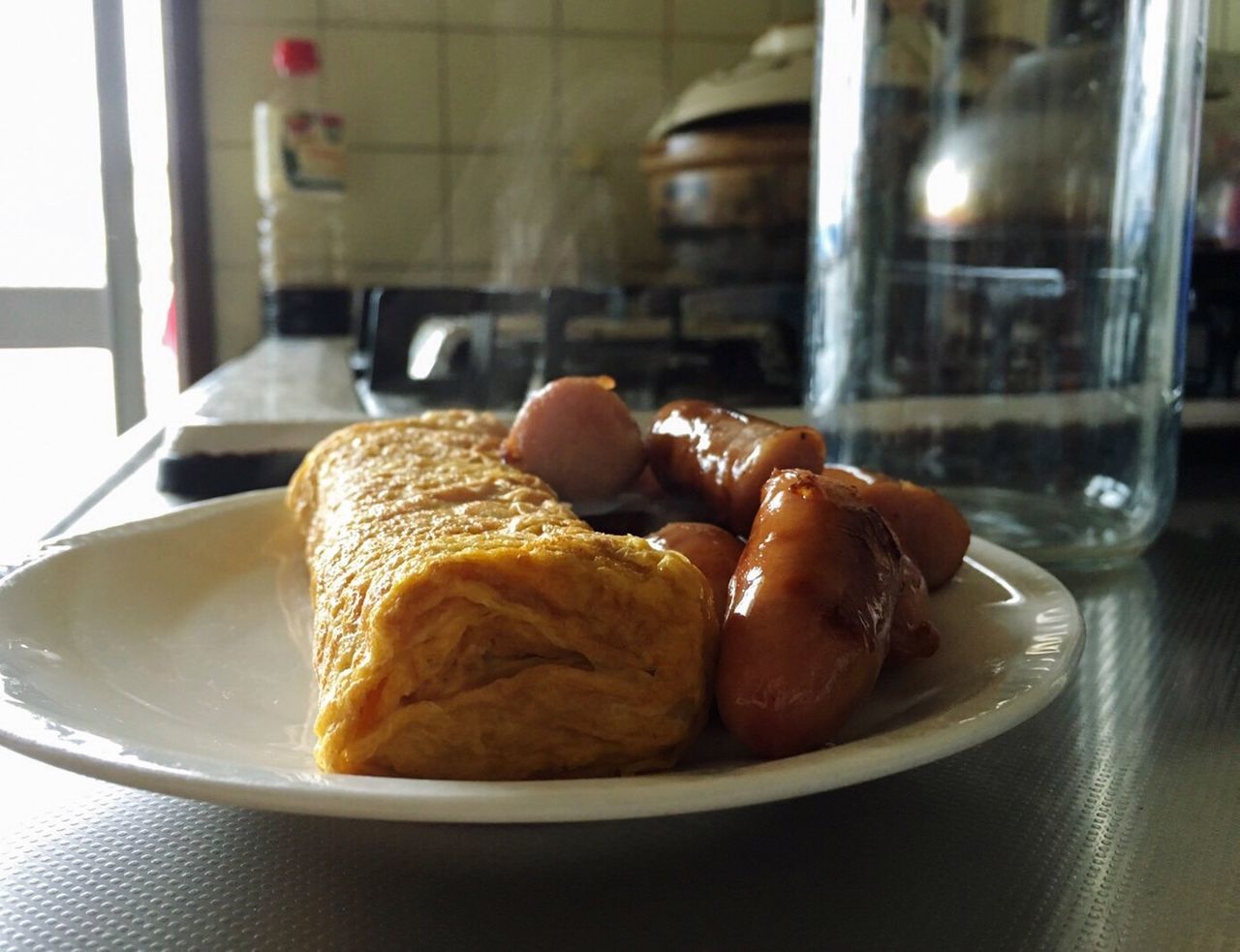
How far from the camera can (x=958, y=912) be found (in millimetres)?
357

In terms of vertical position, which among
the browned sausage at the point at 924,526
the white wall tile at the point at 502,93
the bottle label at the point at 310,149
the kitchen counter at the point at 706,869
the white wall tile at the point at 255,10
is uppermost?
the white wall tile at the point at 255,10

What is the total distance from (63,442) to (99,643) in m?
2.10

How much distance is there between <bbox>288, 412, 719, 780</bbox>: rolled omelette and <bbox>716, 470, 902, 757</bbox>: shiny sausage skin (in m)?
0.02

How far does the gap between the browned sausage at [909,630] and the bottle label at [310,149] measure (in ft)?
5.12

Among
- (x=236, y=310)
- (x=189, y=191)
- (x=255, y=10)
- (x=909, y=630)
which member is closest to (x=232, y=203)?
(x=189, y=191)

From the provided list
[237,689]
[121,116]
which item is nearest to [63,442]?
[121,116]

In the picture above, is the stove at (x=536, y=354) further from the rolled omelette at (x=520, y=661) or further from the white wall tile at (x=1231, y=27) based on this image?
the rolled omelette at (x=520, y=661)

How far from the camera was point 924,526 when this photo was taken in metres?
0.55

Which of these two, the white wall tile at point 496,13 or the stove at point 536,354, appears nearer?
the stove at point 536,354

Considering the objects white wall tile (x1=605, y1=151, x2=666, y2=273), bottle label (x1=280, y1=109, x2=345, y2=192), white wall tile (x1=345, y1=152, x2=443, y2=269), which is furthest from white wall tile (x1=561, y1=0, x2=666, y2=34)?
bottle label (x1=280, y1=109, x2=345, y2=192)

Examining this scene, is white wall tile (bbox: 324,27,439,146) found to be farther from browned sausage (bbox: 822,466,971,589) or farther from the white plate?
browned sausage (bbox: 822,466,971,589)

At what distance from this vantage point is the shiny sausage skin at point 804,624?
372mm

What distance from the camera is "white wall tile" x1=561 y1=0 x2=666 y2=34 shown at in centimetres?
194

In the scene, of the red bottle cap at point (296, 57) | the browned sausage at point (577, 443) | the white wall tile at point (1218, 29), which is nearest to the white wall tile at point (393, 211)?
the red bottle cap at point (296, 57)
